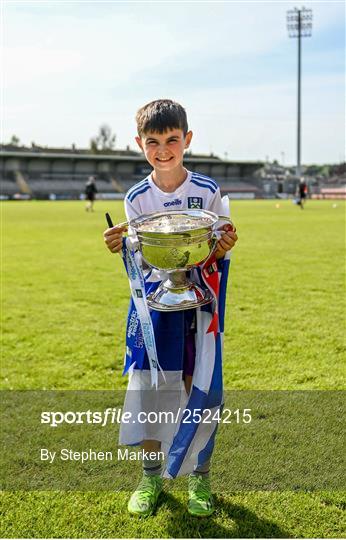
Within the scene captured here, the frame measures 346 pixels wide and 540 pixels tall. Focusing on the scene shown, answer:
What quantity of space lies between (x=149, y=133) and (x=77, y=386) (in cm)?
199

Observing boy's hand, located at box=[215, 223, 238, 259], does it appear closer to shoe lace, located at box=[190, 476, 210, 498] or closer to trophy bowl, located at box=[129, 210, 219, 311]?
trophy bowl, located at box=[129, 210, 219, 311]

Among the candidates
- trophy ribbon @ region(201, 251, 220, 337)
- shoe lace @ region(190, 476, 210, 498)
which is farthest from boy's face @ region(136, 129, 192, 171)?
shoe lace @ region(190, 476, 210, 498)

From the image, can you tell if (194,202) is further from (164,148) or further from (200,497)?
(200,497)

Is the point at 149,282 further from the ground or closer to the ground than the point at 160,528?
further from the ground

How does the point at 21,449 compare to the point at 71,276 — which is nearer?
the point at 21,449

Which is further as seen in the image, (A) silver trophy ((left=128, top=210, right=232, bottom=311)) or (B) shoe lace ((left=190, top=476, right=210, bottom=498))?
(B) shoe lace ((left=190, top=476, right=210, bottom=498))

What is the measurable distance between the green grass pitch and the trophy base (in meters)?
0.83

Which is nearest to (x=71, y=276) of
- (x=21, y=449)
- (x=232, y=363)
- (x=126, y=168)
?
(x=232, y=363)

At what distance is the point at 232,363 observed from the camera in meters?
3.84

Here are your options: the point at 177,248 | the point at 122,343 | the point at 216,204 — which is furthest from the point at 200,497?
the point at 122,343

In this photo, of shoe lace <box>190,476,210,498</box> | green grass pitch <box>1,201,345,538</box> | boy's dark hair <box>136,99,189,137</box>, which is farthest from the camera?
shoe lace <box>190,476,210,498</box>

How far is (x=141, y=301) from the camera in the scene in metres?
2.04

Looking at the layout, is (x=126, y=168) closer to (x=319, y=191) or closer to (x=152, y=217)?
(x=319, y=191)

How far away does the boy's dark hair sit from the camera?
198cm
